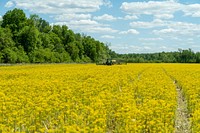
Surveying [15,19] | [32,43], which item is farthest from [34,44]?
[15,19]

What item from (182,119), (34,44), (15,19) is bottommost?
(182,119)

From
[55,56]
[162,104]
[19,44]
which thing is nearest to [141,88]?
[162,104]

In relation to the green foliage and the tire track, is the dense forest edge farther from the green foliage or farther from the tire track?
the tire track

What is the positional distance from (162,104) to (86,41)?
12991 centimetres

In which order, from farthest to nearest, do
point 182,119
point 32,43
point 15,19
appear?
point 15,19 → point 32,43 → point 182,119

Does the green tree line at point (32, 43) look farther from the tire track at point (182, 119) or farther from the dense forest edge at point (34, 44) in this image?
the tire track at point (182, 119)

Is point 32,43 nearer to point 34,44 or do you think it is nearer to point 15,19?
point 34,44

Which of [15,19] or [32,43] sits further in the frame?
[15,19]

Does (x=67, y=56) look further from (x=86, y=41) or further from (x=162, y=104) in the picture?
(x=162, y=104)

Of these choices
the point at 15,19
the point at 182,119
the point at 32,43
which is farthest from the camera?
the point at 15,19

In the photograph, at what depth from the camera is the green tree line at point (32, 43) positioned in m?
81.3

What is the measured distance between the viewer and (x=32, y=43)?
9219 centimetres

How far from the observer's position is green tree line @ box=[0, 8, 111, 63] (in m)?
81.3

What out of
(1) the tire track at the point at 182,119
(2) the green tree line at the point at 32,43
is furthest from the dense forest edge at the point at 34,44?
(1) the tire track at the point at 182,119
